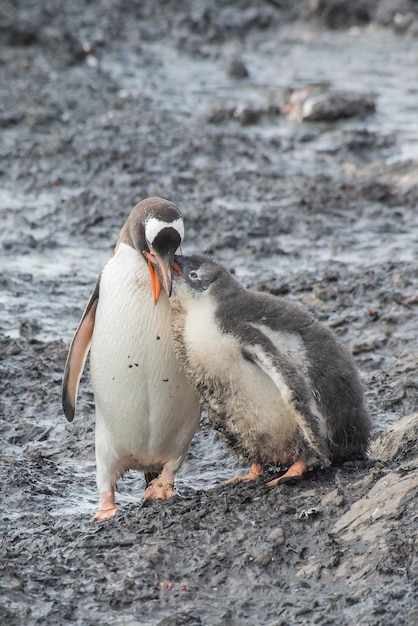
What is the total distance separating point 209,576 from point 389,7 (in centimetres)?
1401

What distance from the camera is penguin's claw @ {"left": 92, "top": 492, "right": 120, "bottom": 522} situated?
485cm

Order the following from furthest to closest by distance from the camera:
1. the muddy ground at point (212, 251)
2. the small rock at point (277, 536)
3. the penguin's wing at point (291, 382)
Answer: the penguin's wing at point (291, 382)
the small rock at point (277, 536)
the muddy ground at point (212, 251)

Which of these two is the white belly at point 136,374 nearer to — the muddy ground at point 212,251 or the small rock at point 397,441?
the muddy ground at point 212,251

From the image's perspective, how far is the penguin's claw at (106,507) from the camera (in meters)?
4.85

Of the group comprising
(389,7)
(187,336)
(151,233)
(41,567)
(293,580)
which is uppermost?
(151,233)

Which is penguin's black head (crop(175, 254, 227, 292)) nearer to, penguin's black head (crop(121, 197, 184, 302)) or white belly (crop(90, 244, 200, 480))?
penguin's black head (crop(121, 197, 184, 302))

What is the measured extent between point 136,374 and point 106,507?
0.60 meters

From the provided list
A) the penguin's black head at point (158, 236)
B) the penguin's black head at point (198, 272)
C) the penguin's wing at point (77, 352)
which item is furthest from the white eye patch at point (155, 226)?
the penguin's wing at point (77, 352)

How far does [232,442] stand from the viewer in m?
4.68

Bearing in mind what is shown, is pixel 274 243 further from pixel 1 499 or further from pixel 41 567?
pixel 41 567

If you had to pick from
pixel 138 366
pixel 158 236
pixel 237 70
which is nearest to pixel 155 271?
pixel 158 236

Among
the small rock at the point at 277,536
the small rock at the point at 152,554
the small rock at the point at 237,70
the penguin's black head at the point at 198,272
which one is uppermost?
the penguin's black head at the point at 198,272

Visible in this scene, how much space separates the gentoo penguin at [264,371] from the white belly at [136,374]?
7.7 inches

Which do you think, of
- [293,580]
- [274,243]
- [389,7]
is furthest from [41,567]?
[389,7]
